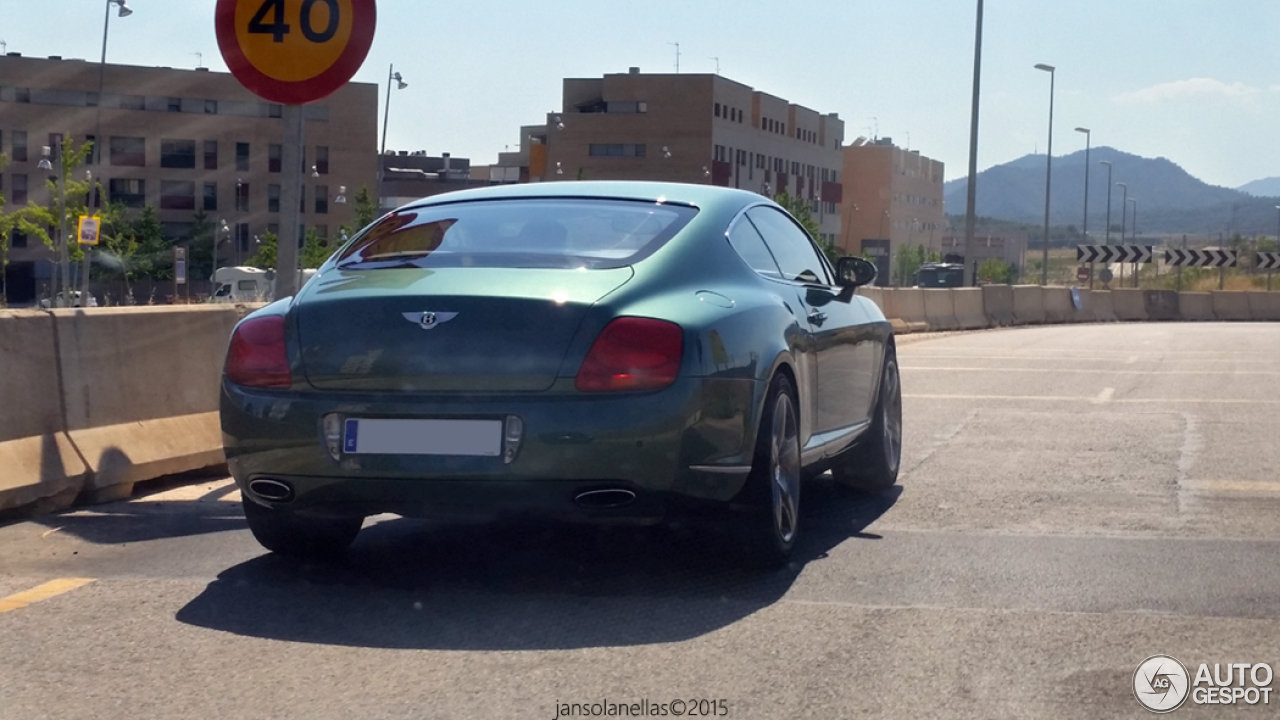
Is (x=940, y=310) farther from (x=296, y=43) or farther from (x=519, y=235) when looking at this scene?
(x=519, y=235)

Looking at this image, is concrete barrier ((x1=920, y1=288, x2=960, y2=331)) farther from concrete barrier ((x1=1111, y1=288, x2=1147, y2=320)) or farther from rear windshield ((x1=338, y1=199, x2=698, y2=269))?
rear windshield ((x1=338, y1=199, x2=698, y2=269))

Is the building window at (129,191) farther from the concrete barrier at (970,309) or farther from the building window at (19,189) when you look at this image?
the concrete barrier at (970,309)

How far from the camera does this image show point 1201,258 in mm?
52938

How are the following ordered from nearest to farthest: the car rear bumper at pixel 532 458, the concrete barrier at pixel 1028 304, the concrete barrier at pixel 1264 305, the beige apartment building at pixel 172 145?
the car rear bumper at pixel 532 458 → the concrete barrier at pixel 1028 304 → the concrete barrier at pixel 1264 305 → the beige apartment building at pixel 172 145

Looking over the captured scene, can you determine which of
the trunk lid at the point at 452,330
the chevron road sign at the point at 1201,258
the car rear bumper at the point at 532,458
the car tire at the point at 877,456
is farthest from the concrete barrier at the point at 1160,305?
the trunk lid at the point at 452,330

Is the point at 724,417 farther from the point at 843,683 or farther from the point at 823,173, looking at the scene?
the point at 823,173

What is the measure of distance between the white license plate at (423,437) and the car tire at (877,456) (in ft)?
8.97

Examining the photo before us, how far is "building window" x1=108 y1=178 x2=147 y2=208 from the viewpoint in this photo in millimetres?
85500

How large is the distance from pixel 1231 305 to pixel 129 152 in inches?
2437

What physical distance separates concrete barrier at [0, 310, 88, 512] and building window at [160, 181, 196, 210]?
84.8 meters

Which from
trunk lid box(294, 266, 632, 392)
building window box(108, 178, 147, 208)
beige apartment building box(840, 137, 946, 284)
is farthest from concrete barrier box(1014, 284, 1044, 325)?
beige apartment building box(840, 137, 946, 284)

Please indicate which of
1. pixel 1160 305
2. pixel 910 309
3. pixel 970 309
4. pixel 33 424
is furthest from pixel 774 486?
pixel 1160 305

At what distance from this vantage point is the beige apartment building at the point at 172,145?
273 feet

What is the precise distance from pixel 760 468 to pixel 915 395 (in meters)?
8.19
